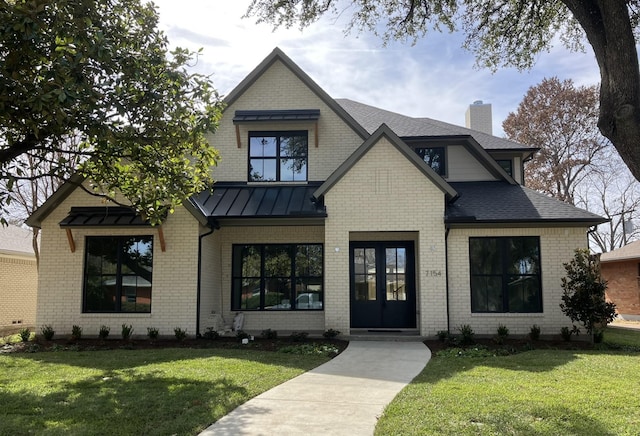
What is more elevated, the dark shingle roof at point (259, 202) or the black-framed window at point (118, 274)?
the dark shingle roof at point (259, 202)

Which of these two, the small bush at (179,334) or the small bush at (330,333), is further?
the small bush at (330,333)

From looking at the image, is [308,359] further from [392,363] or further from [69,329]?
[69,329]

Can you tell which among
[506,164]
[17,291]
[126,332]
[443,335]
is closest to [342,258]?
[443,335]

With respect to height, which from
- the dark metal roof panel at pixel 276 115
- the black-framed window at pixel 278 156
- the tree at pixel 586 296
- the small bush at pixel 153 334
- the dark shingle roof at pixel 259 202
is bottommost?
the small bush at pixel 153 334

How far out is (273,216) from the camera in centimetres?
1423

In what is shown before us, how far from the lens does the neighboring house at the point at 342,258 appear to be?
45.3 ft

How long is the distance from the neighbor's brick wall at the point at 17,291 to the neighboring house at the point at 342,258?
22.5ft

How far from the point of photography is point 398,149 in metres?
14.2

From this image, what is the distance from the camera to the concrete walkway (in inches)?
228

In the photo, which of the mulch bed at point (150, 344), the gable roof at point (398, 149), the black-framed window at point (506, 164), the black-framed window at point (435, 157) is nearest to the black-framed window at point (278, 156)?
the gable roof at point (398, 149)

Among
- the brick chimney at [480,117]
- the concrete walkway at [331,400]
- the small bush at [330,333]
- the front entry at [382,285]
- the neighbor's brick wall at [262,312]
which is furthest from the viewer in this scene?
the brick chimney at [480,117]

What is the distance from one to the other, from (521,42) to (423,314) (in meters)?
7.36

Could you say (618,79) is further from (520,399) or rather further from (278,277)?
(278,277)

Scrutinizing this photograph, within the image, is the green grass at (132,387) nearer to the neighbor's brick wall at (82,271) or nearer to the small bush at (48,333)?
the small bush at (48,333)
